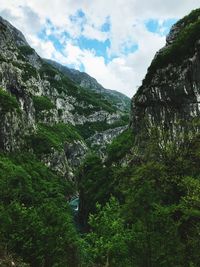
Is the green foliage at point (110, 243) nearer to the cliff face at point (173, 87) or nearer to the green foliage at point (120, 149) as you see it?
the cliff face at point (173, 87)

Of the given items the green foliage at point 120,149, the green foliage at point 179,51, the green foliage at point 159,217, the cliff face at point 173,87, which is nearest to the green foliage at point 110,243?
the green foliage at point 159,217

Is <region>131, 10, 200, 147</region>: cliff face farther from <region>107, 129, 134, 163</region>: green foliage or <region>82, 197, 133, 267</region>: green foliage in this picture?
<region>82, 197, 133, 267</region>: green foliage

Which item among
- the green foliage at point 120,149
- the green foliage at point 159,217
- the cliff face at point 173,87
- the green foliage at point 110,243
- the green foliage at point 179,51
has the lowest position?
the green foliage at point 110,243

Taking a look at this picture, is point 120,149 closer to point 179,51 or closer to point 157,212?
point 179,51

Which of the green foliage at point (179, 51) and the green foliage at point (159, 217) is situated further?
the green foliage at point (179, 51)

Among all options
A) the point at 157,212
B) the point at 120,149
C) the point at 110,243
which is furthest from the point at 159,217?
the point at 120,149

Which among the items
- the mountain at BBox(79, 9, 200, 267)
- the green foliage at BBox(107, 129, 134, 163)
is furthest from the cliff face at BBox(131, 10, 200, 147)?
the mountain at BBox(79, 9, 200, 267)

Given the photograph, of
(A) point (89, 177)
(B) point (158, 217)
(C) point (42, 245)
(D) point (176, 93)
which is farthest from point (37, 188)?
(B) point (158, 217)

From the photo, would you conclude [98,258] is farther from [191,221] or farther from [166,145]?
[166,145]
